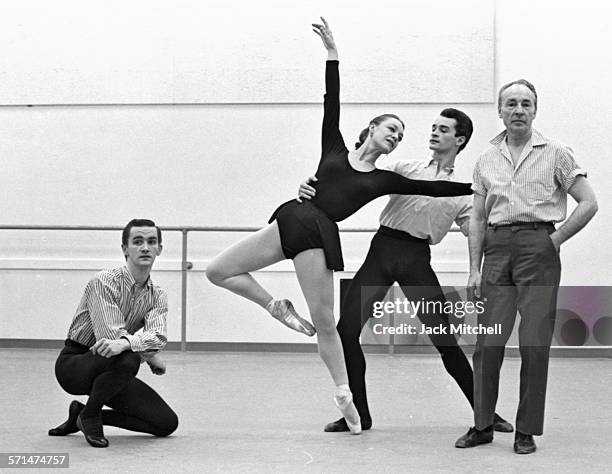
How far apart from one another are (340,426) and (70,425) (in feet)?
3.54

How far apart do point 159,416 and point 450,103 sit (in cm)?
433

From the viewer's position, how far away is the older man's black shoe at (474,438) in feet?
12.5

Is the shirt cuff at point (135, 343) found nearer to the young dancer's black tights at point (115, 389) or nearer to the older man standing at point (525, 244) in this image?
the young dancer's black tights at point (115, 389)

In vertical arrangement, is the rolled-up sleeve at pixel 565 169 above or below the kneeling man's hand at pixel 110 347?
above

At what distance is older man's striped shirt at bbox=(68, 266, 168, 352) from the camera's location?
379cm

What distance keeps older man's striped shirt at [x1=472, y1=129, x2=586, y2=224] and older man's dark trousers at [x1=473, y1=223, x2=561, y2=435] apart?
0.16 ft

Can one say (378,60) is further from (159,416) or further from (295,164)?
(159,416)

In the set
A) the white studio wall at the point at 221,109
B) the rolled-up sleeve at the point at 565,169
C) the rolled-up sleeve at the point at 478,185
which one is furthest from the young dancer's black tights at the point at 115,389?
the white studio wall at the point at 221,109

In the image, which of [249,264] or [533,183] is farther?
[249,264]

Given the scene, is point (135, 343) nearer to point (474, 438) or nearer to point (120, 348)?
point (120, 348)

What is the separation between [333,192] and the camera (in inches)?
160

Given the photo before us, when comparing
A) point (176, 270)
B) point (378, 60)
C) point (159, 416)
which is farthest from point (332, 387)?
point (378, 60)

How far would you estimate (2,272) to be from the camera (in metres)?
7.76

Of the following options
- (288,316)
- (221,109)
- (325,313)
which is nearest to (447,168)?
(325,313)
